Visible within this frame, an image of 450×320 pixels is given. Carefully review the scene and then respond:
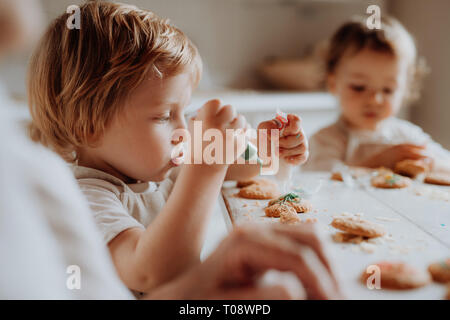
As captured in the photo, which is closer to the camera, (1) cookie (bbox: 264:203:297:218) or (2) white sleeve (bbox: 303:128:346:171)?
(1) cookie (bbox: 264:203:297:218)

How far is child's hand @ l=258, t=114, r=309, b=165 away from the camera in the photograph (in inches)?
28.5

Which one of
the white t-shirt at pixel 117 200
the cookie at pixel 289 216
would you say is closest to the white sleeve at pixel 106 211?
the white t-shirt at pixel 117 200

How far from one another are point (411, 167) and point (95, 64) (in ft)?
2.40

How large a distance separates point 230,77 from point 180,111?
2201 millimetres

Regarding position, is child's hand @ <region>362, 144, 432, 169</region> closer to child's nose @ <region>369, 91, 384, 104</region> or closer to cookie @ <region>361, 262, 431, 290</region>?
child's nose @ <region>369, 91, 384, 104</region>

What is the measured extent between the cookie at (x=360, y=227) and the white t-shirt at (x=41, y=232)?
0.34 metres

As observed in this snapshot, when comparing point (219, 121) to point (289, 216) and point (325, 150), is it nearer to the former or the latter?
point (289, 216)

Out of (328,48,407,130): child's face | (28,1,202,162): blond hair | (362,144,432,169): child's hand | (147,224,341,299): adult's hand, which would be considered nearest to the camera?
(147,224,341,299): adult's hand

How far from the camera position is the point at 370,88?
56.6 inches

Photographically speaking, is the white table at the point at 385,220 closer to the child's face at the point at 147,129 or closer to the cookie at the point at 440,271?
the cookie at the point at 440,271

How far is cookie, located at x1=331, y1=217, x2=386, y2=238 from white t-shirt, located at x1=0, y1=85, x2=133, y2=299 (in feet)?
1.12

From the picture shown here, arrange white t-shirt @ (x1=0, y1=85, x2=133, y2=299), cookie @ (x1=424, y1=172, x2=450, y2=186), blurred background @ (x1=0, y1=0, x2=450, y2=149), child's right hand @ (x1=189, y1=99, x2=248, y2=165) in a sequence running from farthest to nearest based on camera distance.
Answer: blurred background @ (x1=0, y1=0, x2=450, y2=149) → cookie @ (x1=424, y1=172, x2=450, y2=186) → child's right hand @ (x1=189, y1=99, x2=248, y2=165) → white t-shirt @ (x1=0, y1=85, x2=133, y2=299)

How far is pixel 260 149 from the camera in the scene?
776mm

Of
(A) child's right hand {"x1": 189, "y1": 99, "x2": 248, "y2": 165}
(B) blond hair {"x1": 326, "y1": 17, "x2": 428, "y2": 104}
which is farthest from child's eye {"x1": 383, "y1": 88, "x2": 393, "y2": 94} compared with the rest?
(A) child's right hand {"x1": 189, "y1": 99, "x2": 248, "y2": 165}
